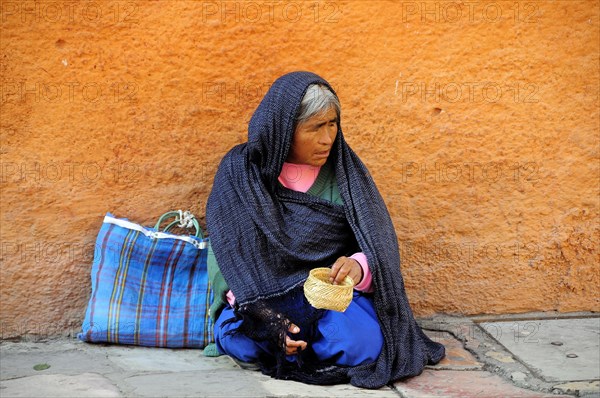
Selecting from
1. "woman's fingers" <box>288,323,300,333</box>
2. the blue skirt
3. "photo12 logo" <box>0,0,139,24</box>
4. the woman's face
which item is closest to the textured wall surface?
"photo12 logo" <box>0,0,139,24</box>

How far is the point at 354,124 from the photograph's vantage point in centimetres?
425

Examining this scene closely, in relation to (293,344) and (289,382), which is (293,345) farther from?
(289,382)

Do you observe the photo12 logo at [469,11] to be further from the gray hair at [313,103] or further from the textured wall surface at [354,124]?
the gray hair at [313,103]

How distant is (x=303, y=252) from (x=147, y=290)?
799 mm

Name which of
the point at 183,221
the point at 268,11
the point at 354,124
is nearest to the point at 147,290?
the point at 183,221

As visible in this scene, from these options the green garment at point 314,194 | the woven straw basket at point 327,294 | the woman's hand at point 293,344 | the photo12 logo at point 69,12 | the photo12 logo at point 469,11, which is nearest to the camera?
the woven straw basket at point 327,294

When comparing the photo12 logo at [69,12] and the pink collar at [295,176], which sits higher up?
Result: the photo12 logo at [69,12]

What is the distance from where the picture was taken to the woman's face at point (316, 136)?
3.64 metres

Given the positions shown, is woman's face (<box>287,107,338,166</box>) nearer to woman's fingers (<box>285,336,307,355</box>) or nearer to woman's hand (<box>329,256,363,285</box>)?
woman's hand (<box>329,256,363,285</box>)

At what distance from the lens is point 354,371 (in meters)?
3.57

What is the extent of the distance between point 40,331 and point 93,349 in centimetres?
31

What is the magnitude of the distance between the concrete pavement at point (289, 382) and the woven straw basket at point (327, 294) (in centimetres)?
34

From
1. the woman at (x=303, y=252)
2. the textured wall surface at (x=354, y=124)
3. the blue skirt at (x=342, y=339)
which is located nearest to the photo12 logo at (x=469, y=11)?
the textured wall surface at (x=354, y=124)

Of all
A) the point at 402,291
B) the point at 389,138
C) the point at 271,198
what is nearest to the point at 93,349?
the point at 271,198
